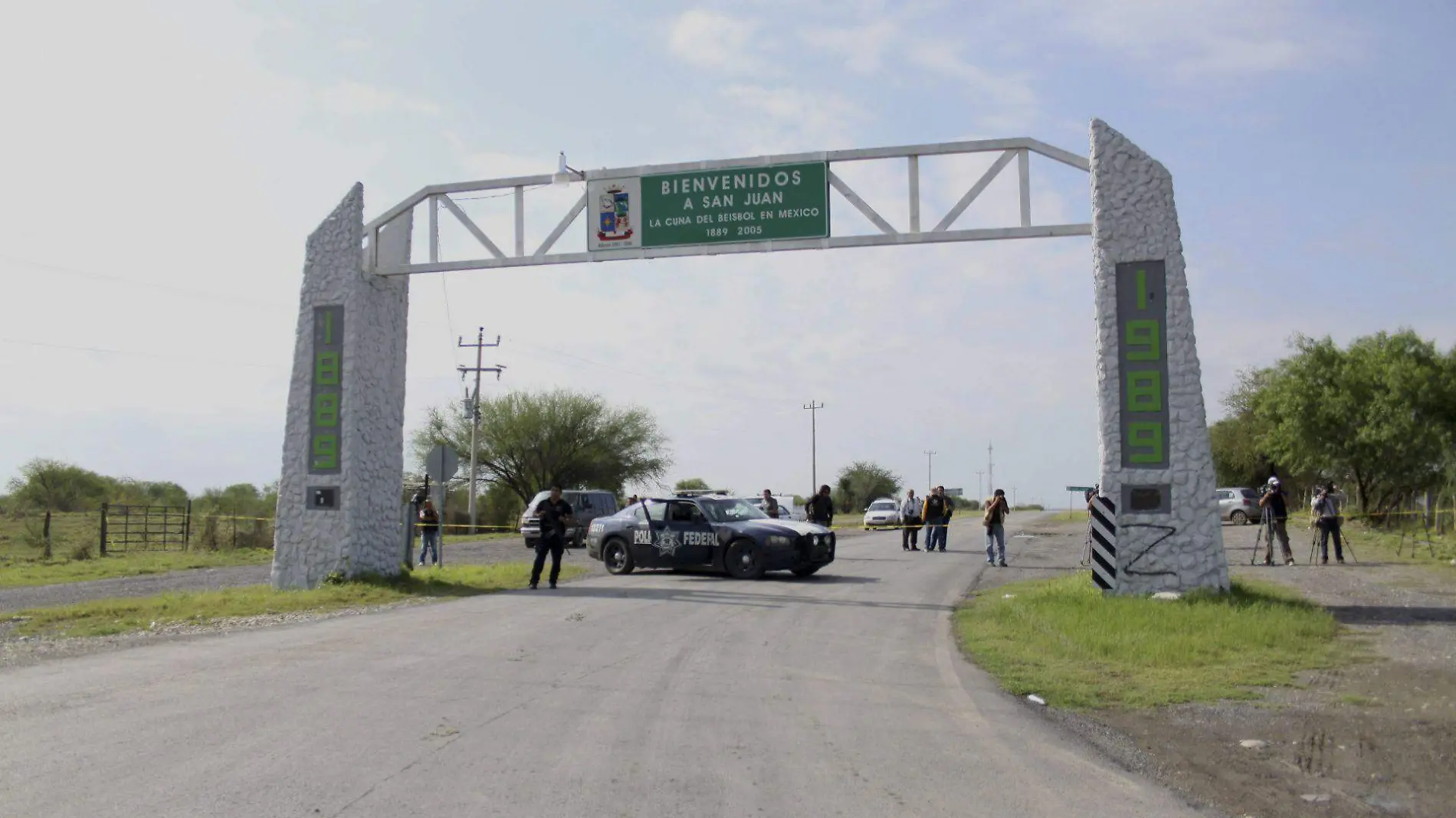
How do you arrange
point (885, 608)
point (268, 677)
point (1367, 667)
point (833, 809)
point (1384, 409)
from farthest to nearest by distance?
point (1384, 409), point (885, 608), point (1367, 667), point (268, 677), point (833, 809)

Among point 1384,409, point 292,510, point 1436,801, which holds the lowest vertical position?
point 1436,801

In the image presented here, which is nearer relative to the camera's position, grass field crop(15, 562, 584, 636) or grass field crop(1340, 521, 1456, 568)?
grass field crop(15, 562, 584, 636)

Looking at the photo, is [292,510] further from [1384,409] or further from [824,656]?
[1384,409]

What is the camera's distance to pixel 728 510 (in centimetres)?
A: 2192

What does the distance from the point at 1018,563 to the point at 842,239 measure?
35.0ft

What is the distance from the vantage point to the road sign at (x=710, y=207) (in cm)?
1778

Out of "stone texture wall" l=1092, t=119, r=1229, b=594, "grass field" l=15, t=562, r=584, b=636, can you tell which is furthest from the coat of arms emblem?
"stone texture wall" l=1092, t=119, r=1229, b=594

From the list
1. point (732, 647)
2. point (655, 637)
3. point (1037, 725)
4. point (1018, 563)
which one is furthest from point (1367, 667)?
point (1018, 563)

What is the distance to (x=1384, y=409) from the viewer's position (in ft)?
133

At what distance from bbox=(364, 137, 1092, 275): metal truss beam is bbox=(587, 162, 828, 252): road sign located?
0.12 metres

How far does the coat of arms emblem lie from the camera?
61.3 feet

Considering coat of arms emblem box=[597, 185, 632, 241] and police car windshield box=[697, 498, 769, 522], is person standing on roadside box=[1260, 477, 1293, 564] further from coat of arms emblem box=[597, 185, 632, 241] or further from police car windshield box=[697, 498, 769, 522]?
coat of arms emblem box=[597, 185, 632, 241]

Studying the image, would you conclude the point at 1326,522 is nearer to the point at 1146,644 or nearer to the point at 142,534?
the point at 1146,644

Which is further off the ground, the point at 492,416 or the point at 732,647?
the point at 492,416
